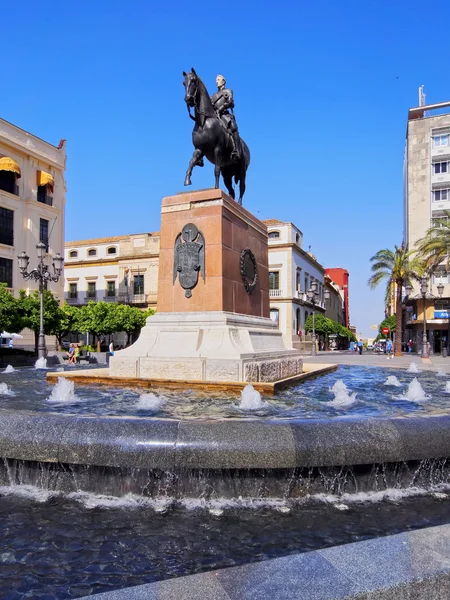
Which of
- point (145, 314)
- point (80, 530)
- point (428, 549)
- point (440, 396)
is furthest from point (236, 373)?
point (145, 314)

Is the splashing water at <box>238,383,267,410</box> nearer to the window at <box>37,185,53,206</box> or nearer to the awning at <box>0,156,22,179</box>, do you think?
the awning at <box>0,156,22,179</box>

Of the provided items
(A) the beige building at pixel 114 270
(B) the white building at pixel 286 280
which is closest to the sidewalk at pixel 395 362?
(B) the white building at pixel 286 280

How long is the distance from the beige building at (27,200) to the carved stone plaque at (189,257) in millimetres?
28482

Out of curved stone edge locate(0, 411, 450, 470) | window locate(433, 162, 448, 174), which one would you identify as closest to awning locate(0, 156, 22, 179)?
curved stone edge locate(0, 411, 450, 470)

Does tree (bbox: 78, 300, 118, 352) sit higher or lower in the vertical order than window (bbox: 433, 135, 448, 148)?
lower

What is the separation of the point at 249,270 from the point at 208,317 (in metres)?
2.33

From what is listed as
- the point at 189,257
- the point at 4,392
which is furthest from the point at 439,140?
the point at 4,392

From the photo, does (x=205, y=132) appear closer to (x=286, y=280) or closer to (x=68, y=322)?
(x=68, y=322)

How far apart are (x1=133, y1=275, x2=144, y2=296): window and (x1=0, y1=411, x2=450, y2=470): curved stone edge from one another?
165 ft

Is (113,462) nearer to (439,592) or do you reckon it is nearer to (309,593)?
(309,593)

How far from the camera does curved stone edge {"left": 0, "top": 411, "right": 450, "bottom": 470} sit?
4090mm

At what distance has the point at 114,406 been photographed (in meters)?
6.96

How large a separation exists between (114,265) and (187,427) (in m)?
54.3

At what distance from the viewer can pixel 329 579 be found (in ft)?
7.25
